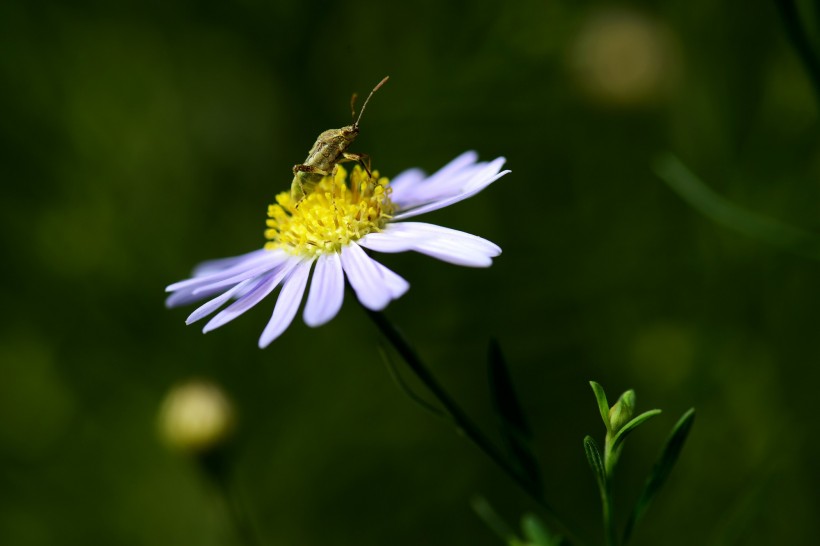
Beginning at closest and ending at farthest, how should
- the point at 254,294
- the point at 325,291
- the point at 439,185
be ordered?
the point at 325,291, the point at 254,294, the point at 439,185

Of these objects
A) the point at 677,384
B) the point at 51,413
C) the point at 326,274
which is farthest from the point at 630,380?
the point at 51,413

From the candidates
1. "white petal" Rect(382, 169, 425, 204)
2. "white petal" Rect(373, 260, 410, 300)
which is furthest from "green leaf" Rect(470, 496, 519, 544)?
"white petal" Rect(382, 169, 425, 204)

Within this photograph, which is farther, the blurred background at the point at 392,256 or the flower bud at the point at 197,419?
the blurred background at the point at 392,256

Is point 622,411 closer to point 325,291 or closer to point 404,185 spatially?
point 325,291

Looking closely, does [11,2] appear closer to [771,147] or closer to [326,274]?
[326,274]

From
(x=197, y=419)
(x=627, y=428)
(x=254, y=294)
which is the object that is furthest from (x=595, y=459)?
(x=197, y=419)

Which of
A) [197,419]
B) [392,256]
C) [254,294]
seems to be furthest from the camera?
[392,256]

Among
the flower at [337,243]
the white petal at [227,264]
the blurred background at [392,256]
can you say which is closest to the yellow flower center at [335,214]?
the flower at [337,243]

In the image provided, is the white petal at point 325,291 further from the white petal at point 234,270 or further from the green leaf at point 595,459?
the green leaf at point 595,459
